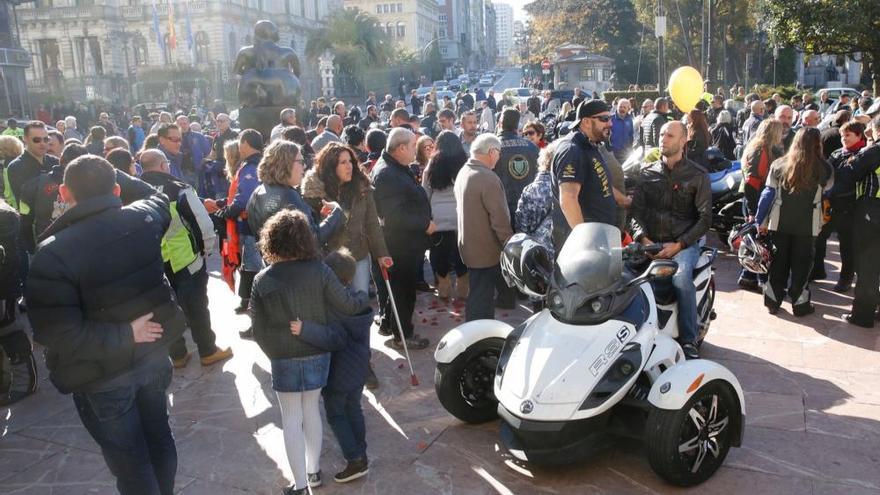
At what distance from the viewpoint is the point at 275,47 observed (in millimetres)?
11977

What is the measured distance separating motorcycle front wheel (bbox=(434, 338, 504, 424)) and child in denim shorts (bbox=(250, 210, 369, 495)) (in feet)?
3.04

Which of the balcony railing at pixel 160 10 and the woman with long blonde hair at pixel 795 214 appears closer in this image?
the woman with long blonde hair at pixel 795 214

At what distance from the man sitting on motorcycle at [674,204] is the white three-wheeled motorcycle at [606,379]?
4.44 feet

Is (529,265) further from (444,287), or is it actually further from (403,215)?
(444,287)

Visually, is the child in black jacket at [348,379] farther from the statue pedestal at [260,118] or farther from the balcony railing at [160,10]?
the balcony railing at [160,10]

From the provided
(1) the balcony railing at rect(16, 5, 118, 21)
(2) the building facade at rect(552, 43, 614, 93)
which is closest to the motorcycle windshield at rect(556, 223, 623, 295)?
(2) the building facade at rect(552, 43, 614, 93)

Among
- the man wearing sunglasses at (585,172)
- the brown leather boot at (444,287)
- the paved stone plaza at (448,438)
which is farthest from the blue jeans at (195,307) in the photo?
the man wearing sunglasses at (585,172)

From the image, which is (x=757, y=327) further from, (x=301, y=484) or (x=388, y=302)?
(x=301, y=484)

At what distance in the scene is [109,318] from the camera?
3.16 metres

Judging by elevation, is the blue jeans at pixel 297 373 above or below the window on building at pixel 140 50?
below

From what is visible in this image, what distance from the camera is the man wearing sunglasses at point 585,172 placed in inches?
196

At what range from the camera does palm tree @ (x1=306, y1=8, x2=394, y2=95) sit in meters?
60.8

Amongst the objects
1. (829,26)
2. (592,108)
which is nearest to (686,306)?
(592,108)

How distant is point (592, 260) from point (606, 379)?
608 mm
